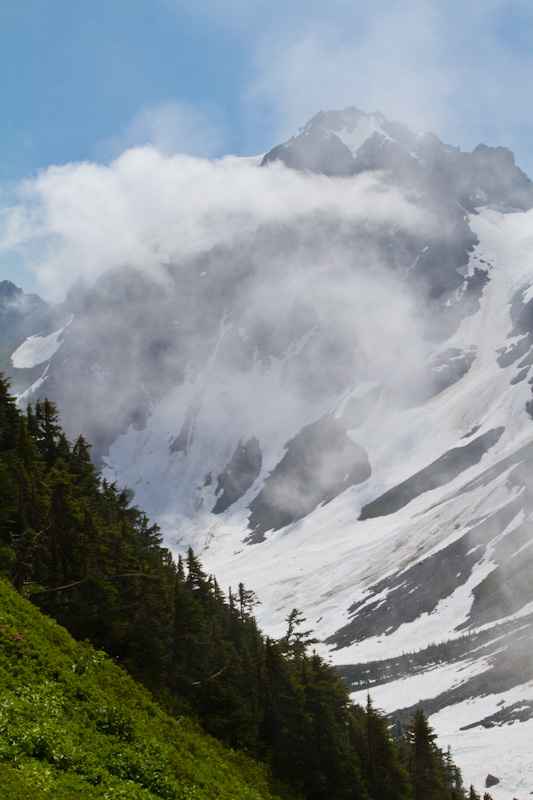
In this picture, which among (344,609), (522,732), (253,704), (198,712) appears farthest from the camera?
(344,609)

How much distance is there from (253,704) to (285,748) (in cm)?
308

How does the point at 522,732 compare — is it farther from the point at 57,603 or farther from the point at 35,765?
the point at 35,765

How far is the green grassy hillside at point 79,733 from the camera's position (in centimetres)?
1227

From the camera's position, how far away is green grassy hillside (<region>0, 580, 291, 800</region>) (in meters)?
12.3

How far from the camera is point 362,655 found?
124000 mm

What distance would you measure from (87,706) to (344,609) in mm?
143102

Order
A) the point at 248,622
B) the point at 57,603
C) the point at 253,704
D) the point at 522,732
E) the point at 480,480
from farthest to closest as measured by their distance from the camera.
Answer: the point at 480,480, the point at 522,732, the point at 248,622, the point at 253,704, the point at 57,603

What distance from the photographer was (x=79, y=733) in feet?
49.0

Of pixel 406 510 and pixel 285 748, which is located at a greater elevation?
pixel 406 510

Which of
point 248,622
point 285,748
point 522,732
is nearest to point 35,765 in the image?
point 285,748

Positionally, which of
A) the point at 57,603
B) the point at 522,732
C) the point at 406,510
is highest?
the point at 406,510

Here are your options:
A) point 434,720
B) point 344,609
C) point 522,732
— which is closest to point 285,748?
point 522,732

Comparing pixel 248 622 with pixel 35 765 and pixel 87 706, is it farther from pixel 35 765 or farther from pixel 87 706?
pixel 35 765

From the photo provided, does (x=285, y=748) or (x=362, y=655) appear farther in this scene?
(x=362, y=655)
